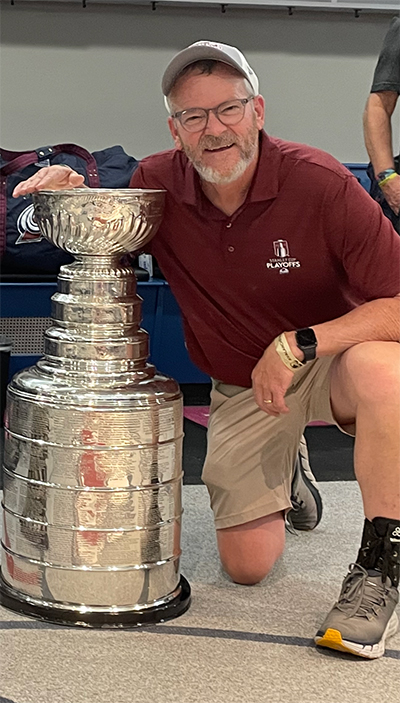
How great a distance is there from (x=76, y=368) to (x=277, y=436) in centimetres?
41

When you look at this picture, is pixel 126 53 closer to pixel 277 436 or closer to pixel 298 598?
pixel 277 436

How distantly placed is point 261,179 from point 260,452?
19.5 inches

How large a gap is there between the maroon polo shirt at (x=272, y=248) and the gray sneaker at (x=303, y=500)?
14.2 inches

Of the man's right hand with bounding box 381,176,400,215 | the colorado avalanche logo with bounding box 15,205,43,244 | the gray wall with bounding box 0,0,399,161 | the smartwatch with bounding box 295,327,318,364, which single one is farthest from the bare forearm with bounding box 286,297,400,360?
the gray wall with bounding box 0,0,399,161

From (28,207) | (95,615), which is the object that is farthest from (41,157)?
(95,615)

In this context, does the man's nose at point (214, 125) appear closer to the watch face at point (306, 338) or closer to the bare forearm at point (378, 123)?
the watch face at point (306, 338)

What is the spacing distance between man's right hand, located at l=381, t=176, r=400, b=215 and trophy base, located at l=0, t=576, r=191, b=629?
4.37 feet

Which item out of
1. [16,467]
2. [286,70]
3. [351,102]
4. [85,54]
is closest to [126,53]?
[85,54]

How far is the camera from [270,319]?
170 cm

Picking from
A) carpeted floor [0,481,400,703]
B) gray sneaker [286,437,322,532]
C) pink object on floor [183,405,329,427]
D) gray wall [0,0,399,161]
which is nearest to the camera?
carpeted floor [0,481,400,703]

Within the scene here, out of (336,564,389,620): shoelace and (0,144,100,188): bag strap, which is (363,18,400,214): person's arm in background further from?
(336,564,389,620): shoelace

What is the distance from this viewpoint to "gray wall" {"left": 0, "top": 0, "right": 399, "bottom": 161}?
11.3 ft

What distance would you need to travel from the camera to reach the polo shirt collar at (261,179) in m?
1.60

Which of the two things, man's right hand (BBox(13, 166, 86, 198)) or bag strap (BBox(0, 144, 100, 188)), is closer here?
man's right hand (BBox(13, 166, 86, 198))
